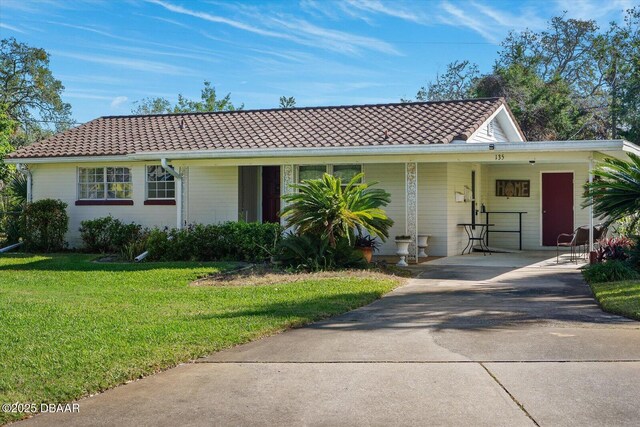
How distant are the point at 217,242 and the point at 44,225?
6037mm

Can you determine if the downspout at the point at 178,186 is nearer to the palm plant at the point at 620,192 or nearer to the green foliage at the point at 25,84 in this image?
the palm plant at the point at 620,192

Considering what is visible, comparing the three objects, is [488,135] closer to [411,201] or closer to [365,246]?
[411,201]

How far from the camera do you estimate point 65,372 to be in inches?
250

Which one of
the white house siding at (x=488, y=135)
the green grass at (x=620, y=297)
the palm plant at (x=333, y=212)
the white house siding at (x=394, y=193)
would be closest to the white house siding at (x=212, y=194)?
the white house siding at (x=394, y=193)

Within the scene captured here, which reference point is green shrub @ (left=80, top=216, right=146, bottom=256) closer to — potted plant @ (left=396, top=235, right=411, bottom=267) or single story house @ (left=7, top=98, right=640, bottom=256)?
single story house @ (left=7, top=98, right=640, bottom=256)

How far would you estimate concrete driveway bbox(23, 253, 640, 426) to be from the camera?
5402 millimetres

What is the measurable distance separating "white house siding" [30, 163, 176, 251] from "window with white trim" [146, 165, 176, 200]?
192 millimetres

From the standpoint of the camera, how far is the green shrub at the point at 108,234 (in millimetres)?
19469

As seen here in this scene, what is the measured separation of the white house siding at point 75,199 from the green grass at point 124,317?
4554 millimetres

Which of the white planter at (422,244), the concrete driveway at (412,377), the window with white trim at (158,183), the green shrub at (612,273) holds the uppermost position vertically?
the window with white trim at (158,183)

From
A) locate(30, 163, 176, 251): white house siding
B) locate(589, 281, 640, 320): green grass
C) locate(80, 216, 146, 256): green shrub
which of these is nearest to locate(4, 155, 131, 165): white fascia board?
locate(30, 163, 176, 251): white house siding

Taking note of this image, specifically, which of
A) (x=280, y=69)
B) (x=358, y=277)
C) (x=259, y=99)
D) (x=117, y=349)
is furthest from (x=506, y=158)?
(x=259, y=99)

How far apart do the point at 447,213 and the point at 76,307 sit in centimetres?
1009

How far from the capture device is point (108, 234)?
64.9 feet
